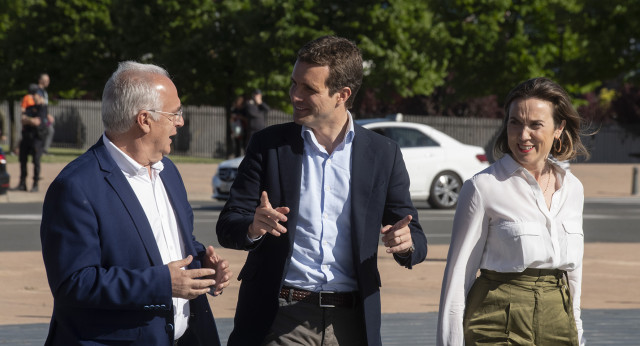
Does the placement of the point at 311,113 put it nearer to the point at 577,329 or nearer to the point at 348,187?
the point at 348,187

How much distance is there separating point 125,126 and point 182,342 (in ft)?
2.45

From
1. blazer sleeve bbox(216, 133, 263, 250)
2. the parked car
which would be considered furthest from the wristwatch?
the parked car

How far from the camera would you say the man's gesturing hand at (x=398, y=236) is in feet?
12.5

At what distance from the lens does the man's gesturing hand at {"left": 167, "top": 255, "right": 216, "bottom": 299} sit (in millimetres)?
3365

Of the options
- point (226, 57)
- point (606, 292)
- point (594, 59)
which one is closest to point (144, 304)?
point (606, 292)

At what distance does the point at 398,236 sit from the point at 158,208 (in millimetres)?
819

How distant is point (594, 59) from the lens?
3281cm

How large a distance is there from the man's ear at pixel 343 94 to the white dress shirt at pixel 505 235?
0.60m

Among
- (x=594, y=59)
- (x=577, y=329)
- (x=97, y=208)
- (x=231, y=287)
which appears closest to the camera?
(x=97, y=208)

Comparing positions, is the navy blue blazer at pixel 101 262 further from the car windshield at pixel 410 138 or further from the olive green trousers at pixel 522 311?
the car windshield at pixel 410 138

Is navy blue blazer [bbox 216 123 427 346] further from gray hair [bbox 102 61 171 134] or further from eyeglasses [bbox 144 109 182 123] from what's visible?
gray hair [bbox 102 61 171 134]

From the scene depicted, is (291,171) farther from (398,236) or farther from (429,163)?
(429,163)

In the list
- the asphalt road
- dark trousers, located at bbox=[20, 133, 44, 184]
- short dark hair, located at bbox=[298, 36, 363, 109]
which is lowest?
the asphalt road

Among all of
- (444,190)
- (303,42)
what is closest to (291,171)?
(444,190)
